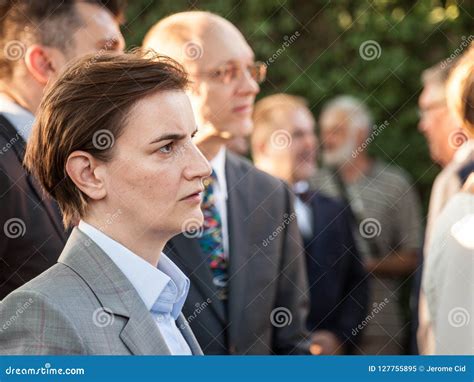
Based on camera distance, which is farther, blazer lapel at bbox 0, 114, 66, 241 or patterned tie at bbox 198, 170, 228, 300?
patterned tie at bbox 198, 170, 228, 300

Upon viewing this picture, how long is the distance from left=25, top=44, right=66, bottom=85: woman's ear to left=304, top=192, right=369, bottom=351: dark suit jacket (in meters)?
1.75

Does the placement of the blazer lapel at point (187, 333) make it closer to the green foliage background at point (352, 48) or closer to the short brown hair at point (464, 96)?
the short brown hair at point (464, 96)

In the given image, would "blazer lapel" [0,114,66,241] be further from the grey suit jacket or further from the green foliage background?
the green foliage background

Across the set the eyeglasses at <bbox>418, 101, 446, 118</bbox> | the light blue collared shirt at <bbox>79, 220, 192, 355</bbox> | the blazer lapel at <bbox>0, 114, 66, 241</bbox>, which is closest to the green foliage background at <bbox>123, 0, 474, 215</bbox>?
the eyeglasses at <bbox>418, 101, 446, 118</bbox>

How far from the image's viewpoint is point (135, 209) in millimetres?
1790

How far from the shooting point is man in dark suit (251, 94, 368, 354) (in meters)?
3.96

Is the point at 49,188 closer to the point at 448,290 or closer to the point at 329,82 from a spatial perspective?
the point at 448,290

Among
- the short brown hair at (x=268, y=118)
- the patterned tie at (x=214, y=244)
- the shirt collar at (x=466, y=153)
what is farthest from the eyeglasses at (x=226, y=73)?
the short brown hair at (x=268, y=118)

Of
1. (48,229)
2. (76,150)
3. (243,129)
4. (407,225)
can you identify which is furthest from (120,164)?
(407,225)

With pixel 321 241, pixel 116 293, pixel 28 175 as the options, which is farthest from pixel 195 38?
pixel 116 293

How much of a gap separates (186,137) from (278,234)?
1.06 meters

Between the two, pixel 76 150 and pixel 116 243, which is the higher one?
pixel 76 150

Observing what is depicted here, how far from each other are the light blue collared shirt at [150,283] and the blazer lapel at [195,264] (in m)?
0.81

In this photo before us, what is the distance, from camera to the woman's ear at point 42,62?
243 cm
